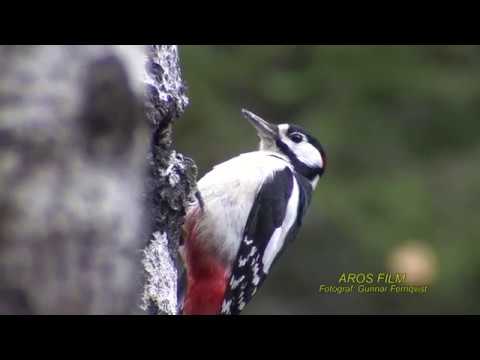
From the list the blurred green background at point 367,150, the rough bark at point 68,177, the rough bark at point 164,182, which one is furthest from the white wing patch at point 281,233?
the blurred green background at point 367,150

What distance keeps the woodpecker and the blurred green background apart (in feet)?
9.16

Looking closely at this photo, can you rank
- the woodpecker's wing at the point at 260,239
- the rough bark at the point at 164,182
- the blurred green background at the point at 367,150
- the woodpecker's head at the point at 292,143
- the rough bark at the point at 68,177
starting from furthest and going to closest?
the blurred green background at the point at 367,150 → the woodpecker's head at the point at 292,143 → the woodpecker's wing at the point at 260,239 → the rough bark at the point at 164,182 → the rough bark at the point at 68,177

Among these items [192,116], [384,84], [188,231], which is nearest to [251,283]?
[188,231]

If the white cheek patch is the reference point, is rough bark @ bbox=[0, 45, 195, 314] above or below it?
above

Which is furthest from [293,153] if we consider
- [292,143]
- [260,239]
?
[260,239]

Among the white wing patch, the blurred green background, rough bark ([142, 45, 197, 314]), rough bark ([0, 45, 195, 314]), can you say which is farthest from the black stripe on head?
rough bark ([0, 45, 195, 314])

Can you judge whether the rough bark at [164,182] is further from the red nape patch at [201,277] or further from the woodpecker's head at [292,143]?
the woodpecker's head at [292,143]

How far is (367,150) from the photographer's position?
24.6 ft

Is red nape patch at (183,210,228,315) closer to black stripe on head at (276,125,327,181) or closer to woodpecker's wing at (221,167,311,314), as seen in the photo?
woodpecker's wing at (221,167,311,314)

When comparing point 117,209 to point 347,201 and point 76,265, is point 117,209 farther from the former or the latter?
point 347,201

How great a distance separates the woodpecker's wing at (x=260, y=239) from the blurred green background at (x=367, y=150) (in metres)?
2.75

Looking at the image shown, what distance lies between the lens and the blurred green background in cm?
686

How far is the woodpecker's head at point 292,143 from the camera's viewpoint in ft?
13.3

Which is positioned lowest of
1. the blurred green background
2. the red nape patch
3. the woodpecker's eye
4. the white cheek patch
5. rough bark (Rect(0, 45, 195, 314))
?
the blurred green background
